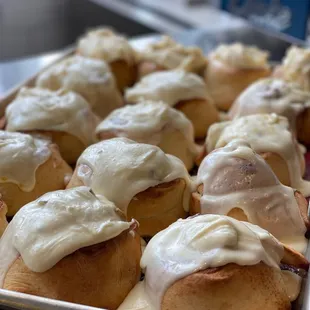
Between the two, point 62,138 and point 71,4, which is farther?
point 71,4

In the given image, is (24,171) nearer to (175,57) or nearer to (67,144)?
(67,144)

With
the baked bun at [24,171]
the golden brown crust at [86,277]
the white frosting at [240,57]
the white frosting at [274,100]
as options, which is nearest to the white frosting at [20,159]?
A: the baked bun at [24,171]

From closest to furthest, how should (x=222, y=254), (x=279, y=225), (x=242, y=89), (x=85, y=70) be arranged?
(x=222, y=254)
(x=279, y=225)
(x=85, y=70)
(x=242, y=89)

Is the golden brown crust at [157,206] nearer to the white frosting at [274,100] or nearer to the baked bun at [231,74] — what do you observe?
the white frosting at [274,100]

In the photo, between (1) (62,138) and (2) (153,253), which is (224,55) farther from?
(2) (153,253)

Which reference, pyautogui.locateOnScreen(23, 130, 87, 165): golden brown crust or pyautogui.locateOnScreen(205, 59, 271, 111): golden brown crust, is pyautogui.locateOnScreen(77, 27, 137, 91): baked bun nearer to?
pyautogui.locateOnScreen(205, 59, 271, 111): golden brown crust

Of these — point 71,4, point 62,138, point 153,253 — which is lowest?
point 71,4

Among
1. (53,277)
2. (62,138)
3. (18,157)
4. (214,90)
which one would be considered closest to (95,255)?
(53,277)
